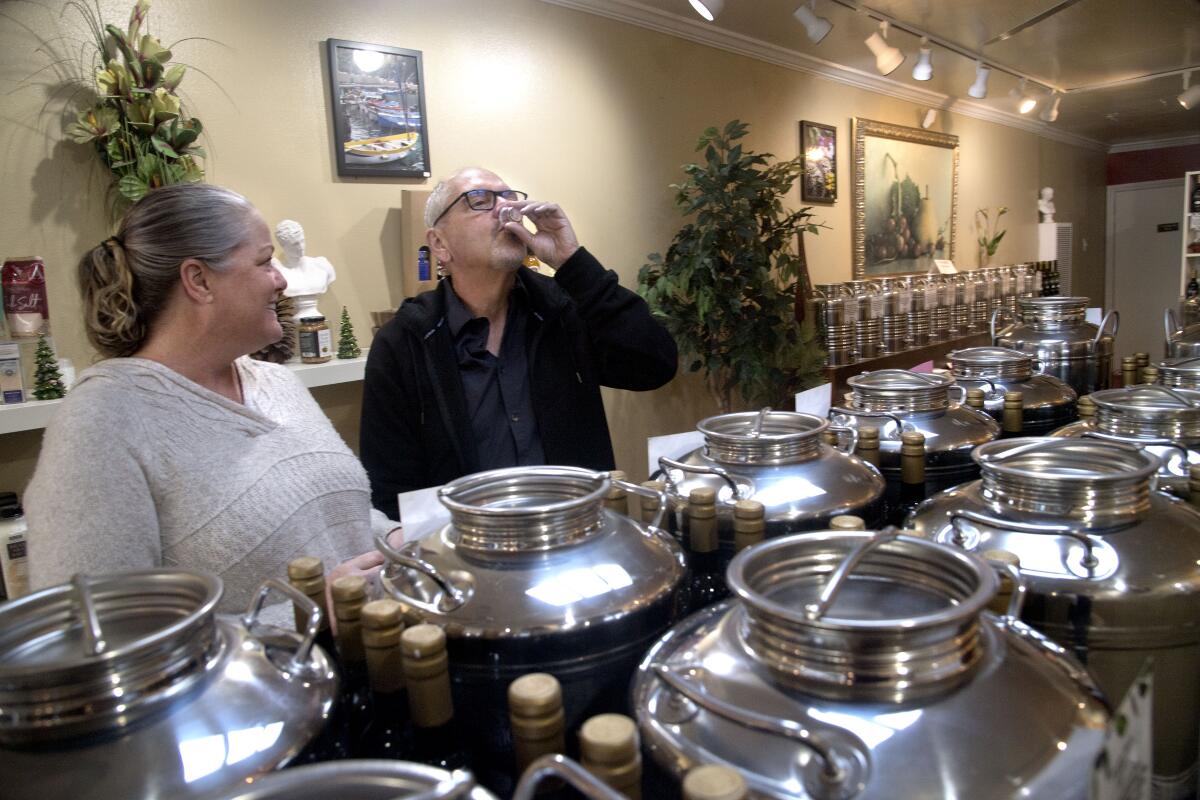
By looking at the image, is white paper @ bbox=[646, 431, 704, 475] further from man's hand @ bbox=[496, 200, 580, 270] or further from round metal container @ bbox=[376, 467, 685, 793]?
man's hand @ bbox=[496, 200, 580, 270]

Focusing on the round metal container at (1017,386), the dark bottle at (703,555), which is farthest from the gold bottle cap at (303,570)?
the round metal container at (1017,386)

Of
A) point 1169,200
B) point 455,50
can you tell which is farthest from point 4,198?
point 1169,200

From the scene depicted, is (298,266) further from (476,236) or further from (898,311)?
(898,311)

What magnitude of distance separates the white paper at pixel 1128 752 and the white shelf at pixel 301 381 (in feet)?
6.84

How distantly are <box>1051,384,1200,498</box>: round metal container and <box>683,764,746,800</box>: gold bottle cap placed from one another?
990 mm

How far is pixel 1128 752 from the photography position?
22.0 inches

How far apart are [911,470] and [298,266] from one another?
2325 mm

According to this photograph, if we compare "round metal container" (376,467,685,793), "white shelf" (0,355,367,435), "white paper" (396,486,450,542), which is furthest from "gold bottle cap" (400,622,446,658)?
"white shelf" (0,355,367,435)

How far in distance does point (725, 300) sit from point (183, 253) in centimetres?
298

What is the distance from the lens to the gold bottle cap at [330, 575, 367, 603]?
2.78 ft

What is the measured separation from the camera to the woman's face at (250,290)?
5.03 ft

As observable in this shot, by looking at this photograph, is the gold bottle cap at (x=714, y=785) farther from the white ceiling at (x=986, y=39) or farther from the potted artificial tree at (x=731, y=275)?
the white ceiling at (x=986, y=39)

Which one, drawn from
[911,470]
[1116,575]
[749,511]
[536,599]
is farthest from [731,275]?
[536,599]

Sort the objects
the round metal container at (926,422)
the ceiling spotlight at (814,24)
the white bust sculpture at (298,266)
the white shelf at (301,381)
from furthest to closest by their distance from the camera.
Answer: the ceiling spotlight at (814,24) → the white bust sculpture at (298,266) → the white shelf at (301,381) → the round metal container at (926,422)
